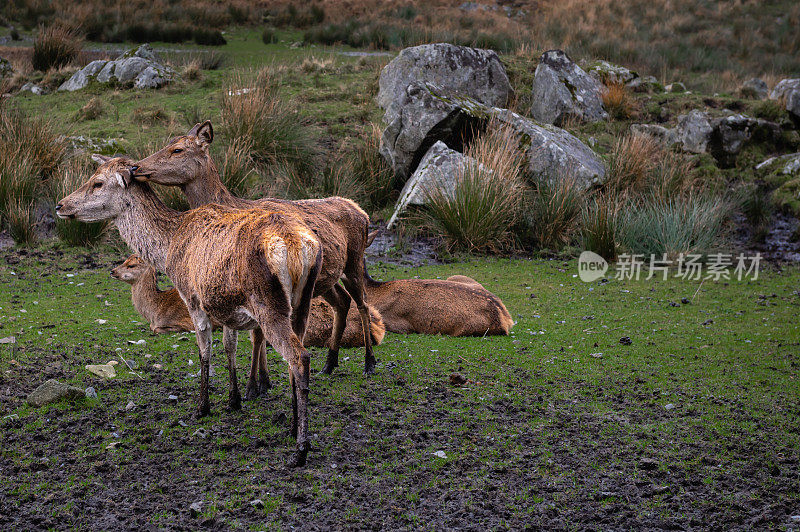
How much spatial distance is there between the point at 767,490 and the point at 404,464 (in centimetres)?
227

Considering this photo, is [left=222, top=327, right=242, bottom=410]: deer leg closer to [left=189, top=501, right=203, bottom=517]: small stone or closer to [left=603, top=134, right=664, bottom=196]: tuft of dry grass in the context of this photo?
[left=189, top=501, right=203, bottom=517]: small stone

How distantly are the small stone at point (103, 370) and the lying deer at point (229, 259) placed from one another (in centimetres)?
126

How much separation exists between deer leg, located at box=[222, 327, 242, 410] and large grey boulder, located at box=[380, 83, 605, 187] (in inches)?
373

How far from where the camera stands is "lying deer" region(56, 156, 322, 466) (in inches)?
174

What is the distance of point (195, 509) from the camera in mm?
4078

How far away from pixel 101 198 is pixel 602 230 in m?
8.64

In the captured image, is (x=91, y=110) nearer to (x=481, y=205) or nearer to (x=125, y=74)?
(x=125, y=74)

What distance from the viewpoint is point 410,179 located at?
13820 mm

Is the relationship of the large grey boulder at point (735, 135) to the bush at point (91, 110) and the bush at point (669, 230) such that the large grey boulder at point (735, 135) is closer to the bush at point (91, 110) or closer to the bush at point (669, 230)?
the bush at point (669, 230)

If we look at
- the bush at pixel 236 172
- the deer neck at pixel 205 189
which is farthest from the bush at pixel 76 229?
the deer neck at pixel 205 189

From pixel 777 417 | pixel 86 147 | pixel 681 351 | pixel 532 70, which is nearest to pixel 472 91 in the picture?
pixel 532 70

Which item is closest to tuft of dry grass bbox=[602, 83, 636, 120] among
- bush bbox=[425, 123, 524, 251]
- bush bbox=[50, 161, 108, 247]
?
bush bbox=[425, 123, 524, 251]

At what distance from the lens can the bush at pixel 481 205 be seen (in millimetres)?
12117

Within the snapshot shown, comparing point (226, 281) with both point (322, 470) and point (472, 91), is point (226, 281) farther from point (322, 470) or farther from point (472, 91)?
point (472, 91)
